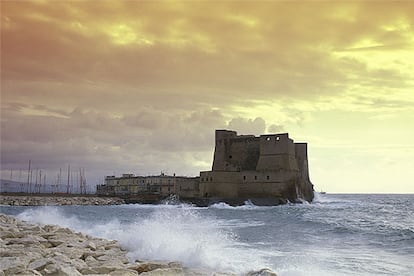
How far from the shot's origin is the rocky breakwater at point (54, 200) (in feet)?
139

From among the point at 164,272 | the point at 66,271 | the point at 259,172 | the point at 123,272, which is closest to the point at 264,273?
the point at 164,272

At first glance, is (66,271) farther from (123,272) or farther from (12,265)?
(123,272)

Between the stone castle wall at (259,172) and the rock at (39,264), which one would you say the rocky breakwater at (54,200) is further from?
the rock at (39,264)

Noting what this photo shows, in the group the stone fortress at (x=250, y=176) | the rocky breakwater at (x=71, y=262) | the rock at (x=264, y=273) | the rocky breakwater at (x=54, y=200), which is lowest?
the rock at (x=264, y=273)

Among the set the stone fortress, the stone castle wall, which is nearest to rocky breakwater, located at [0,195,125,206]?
the stone fortress

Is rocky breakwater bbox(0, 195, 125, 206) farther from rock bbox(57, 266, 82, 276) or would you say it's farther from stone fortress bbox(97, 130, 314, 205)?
rock bbox(57, 266, 82, 276)

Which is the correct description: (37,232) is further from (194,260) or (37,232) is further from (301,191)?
(301,191)

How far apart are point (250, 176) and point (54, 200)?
18178 millimetres

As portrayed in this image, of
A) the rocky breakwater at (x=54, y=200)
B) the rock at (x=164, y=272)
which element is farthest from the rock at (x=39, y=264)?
the rocky breakwater at (x=54, y=200)

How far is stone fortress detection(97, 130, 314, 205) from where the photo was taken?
40312 mm

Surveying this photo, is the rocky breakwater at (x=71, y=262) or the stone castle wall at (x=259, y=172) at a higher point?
the stone castle wall at (x=259, y=172)

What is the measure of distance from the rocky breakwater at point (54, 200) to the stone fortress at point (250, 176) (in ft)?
6.65

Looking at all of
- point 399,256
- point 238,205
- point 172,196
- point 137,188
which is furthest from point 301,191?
point 399,256

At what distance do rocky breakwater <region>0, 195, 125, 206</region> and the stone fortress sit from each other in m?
2.03
